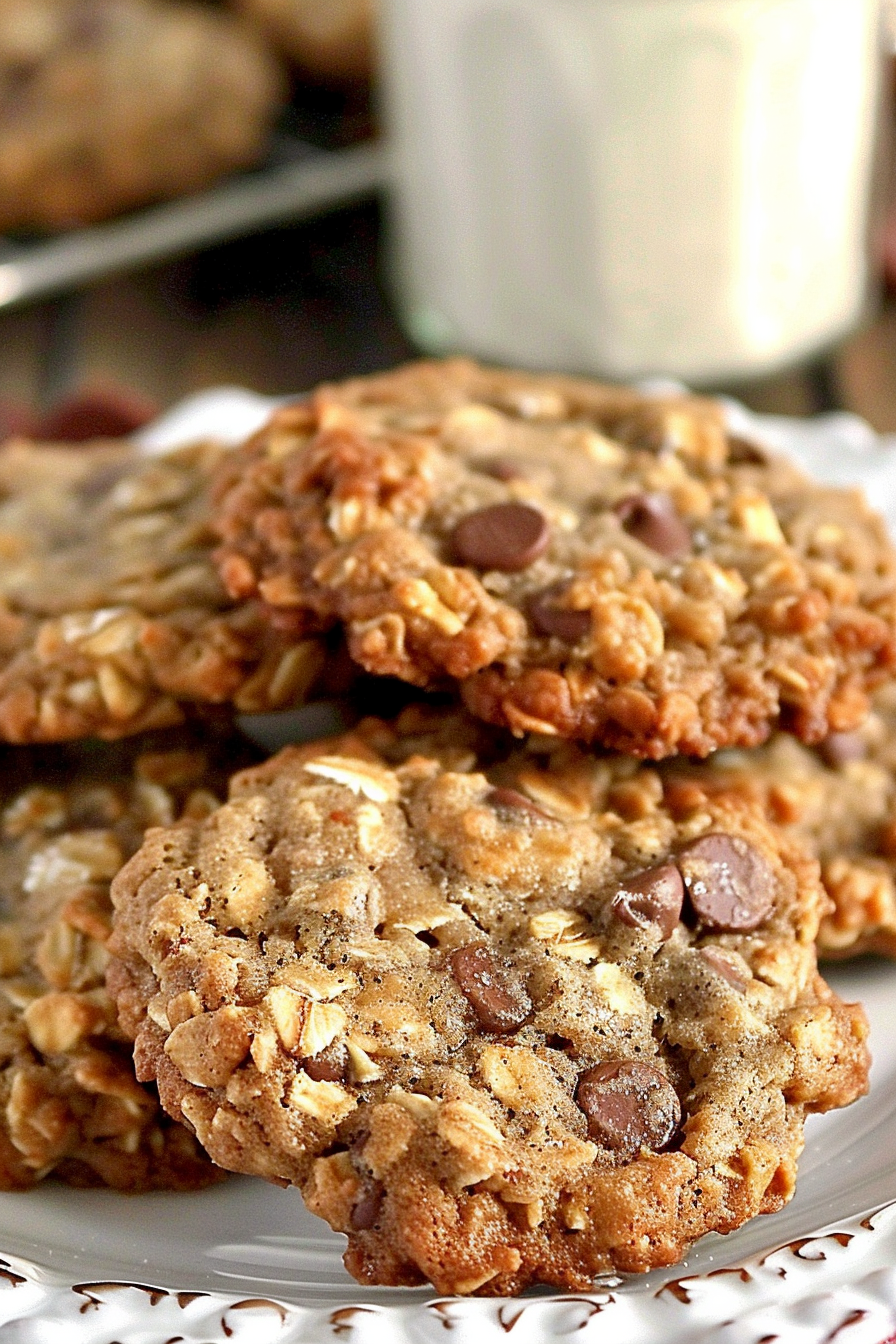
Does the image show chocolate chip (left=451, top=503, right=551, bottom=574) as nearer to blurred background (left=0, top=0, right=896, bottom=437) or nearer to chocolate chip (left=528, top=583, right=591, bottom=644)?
chocolate chip (left=528, top=583, right=591, bottom=644)

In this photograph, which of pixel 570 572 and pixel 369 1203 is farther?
pixel 570 572

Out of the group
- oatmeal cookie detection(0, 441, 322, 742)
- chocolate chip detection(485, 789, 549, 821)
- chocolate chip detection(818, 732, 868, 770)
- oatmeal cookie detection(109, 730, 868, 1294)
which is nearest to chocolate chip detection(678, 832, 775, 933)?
oatmeal cookie detection(109, 730, 868, 1294)

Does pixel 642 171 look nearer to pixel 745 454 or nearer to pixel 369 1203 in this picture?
pixel 745 454

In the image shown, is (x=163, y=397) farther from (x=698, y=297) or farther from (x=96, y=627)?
(x=96, y=627)

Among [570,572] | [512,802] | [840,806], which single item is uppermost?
[570,572]

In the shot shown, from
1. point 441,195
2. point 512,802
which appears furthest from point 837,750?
point 441,195
